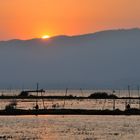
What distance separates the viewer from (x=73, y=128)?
6197 centimetres

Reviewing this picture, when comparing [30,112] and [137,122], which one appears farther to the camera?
[30,112]

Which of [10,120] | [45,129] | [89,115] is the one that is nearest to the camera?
[45,129]

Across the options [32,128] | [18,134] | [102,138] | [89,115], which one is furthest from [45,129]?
[89,115]

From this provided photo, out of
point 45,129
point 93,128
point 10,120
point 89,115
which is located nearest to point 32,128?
point 45,129

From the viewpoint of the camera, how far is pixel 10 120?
2844 inches

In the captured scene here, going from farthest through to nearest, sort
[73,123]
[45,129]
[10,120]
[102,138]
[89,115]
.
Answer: [89,115]
[10,120]
[73,123]
[45,129]
[102,138]

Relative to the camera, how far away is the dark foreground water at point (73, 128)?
53.0 m

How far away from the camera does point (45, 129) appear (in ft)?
199

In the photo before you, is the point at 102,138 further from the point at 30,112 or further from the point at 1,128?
the point at 30,112

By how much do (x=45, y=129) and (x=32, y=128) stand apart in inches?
70.1

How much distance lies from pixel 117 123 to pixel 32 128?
37.6 feet

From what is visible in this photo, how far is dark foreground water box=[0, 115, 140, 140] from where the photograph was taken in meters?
53.0

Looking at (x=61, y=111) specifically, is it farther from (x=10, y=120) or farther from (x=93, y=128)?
(x=93, y=128)

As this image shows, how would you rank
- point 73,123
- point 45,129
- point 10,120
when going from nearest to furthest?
point 45,129
point 73,123
point 10,120
